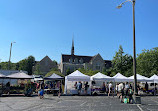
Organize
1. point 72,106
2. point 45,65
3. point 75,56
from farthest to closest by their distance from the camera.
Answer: point 75,56 → point 45,65 → point 72,106

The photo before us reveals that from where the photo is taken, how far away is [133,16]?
1529 centimetres

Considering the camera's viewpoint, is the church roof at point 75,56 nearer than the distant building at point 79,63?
No

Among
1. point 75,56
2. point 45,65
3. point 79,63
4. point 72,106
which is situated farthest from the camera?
point 75,56

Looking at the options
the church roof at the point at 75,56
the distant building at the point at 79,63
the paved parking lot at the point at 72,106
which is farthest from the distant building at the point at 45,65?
the paved parking lot at the point at 72,106

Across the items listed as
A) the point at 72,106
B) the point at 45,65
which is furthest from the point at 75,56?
the point at 72,106

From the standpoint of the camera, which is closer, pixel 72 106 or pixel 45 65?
pixel 72 106

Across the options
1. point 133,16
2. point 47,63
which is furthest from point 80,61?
point 133,16

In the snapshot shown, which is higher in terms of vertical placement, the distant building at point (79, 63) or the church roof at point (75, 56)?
the church roof at point (75, 56)

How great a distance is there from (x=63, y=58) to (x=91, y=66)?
11.7m

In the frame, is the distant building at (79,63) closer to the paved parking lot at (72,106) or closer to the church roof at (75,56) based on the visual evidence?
the church roof at (75,56)

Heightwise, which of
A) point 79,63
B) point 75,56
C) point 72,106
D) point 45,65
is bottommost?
point 72,106

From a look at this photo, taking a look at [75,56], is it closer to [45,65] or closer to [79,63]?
[79,63]

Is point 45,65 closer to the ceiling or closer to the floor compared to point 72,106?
closer to the ceiling

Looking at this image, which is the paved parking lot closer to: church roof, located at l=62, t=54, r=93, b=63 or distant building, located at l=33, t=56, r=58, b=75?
church roof, located at l=62, t=54, r=93, b=63
